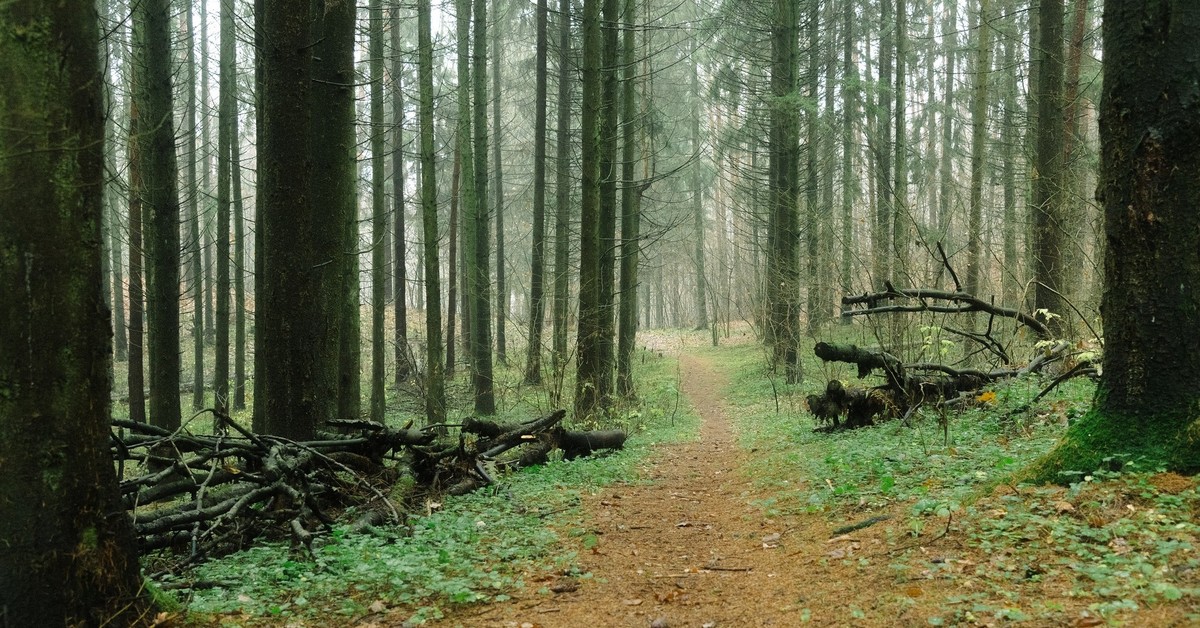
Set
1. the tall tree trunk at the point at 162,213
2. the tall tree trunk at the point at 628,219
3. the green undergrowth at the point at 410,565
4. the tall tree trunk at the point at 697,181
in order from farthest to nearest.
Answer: the tall tree trunk at the point at 697,181 → the tall tree trunk at the point at 628,219 → the tall tree trunk at the point at 162,213 → the green undergrowth at the point at 410,565

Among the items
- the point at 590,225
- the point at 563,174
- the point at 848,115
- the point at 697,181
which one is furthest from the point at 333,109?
the point at 697,181

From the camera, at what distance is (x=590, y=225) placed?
12.6 meters

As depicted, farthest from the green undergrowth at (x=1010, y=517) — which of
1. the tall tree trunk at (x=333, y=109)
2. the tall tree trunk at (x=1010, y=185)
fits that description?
the tall tree trunk at (x=333, y=109)

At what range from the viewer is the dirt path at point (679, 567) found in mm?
4023

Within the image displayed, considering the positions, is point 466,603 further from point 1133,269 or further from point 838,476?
point 1133,269

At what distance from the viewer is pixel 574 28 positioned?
66.7 feet

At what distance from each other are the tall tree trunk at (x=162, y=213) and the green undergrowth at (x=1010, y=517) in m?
8.81

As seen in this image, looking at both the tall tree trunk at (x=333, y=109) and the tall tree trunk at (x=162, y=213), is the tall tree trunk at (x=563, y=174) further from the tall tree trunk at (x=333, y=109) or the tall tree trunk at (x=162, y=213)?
the tall tree trunk at (x=333, y=109)

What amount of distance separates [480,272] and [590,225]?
177 inches

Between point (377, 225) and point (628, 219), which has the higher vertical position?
point (628, 219)

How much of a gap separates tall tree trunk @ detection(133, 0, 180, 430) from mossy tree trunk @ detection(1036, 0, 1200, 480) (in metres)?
11.3

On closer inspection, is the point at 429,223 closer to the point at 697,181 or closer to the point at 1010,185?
the point at 1010,185

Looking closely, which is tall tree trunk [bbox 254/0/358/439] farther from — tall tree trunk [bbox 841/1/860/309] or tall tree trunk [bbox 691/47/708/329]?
tall tree trunk [bbox 691/47/708/329]

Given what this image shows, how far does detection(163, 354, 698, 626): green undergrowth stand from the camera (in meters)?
3.99
